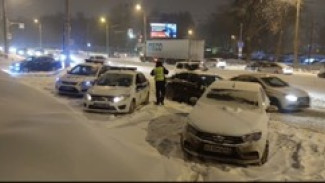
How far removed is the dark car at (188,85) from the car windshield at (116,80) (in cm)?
273

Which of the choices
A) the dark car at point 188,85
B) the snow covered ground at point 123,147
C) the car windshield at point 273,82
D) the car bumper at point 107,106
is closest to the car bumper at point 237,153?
the snow covered ground at point 123,147

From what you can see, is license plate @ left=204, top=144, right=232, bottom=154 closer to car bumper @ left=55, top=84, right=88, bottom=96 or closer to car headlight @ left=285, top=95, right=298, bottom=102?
car headlight @ left=285, top=95, right=298, bottom=102

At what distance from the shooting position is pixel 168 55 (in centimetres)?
6203

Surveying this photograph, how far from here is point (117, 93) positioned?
14.6m

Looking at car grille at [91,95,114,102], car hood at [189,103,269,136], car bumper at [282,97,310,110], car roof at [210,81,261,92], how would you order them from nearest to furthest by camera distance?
car hood at [189,103,269,136] < car roof at [210,81,261,92] < car grille at [91,95,114,102] < car bumper at [282,97,310,110]

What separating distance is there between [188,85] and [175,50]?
42.4 m

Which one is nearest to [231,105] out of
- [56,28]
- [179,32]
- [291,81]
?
[291,81]

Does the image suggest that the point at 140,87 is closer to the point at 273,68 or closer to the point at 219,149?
the point at 219,149

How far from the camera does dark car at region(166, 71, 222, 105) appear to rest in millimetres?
17656

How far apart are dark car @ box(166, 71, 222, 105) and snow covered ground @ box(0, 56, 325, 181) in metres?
1.01

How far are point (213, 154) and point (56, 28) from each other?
142852 mm

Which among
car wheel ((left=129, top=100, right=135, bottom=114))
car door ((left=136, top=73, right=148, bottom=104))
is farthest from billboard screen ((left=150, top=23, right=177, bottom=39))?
car wheel ((left=129, top=100, right=135, bottom=114))

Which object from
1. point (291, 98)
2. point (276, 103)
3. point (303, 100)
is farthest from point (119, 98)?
point (303, 100)

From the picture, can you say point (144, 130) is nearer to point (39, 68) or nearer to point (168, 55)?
point (39, 68)
